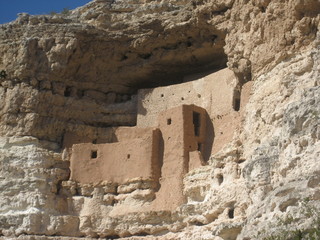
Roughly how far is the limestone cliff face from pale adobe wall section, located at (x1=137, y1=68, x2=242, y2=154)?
2.68ft

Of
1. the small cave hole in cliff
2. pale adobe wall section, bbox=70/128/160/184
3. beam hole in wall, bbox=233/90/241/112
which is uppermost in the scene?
the small cave hole in cliff

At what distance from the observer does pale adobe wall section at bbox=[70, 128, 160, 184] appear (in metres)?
22.5

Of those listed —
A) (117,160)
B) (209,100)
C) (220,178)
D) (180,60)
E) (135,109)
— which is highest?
(180,60)

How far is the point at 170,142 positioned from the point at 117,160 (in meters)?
1.93

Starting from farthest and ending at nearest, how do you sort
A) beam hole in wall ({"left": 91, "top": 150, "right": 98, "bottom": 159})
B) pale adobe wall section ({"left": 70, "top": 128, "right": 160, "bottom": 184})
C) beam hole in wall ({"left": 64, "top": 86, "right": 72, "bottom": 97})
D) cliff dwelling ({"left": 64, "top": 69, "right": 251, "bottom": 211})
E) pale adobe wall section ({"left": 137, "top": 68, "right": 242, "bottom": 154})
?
1. beam hole in wall ({"left": 64, "top": 86, "right": 72, "bottom": 97})
2. beam hole in wall ({"left": 91, "top": 150, "right": 98, "bottom": 159})
3. pale adobe wall section ({"left": 70, "top": 128, "right": 160, "bottom": 184})
4. pale adobe wall section ({"left": 137, "top": 68, "right": 242, "bottom": 154})
5. cliff dwelling ({"left": 64, "top": 69, "right": 251, "bottom": 211})

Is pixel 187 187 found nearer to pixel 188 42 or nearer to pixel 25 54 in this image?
pixel 188 42

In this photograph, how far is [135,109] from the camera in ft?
82.8

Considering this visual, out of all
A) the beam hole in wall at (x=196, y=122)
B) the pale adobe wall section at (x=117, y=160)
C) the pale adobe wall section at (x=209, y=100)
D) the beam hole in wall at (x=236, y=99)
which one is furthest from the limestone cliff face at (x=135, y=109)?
the beam hole in wall at (x=196, y=122)

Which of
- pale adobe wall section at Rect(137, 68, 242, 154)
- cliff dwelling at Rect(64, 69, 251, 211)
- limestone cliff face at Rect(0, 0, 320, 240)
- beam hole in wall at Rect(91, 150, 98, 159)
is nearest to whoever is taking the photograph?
limestone cliff face at Rect(0, 0, 320, 240)

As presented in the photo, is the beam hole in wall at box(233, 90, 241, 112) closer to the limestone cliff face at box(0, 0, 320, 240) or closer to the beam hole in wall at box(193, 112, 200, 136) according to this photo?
the limestone cliff face at box(0, 0, 320, 240)

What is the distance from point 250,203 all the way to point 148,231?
469 centimetres

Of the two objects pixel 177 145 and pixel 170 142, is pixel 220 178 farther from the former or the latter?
pixel 170 142

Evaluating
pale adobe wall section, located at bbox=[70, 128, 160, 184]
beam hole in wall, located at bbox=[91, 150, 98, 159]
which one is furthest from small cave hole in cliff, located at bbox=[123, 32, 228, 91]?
beam hole in wall, located at bbox=[91, 150, 98, 159]

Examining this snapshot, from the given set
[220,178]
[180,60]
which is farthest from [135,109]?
[220,178]
